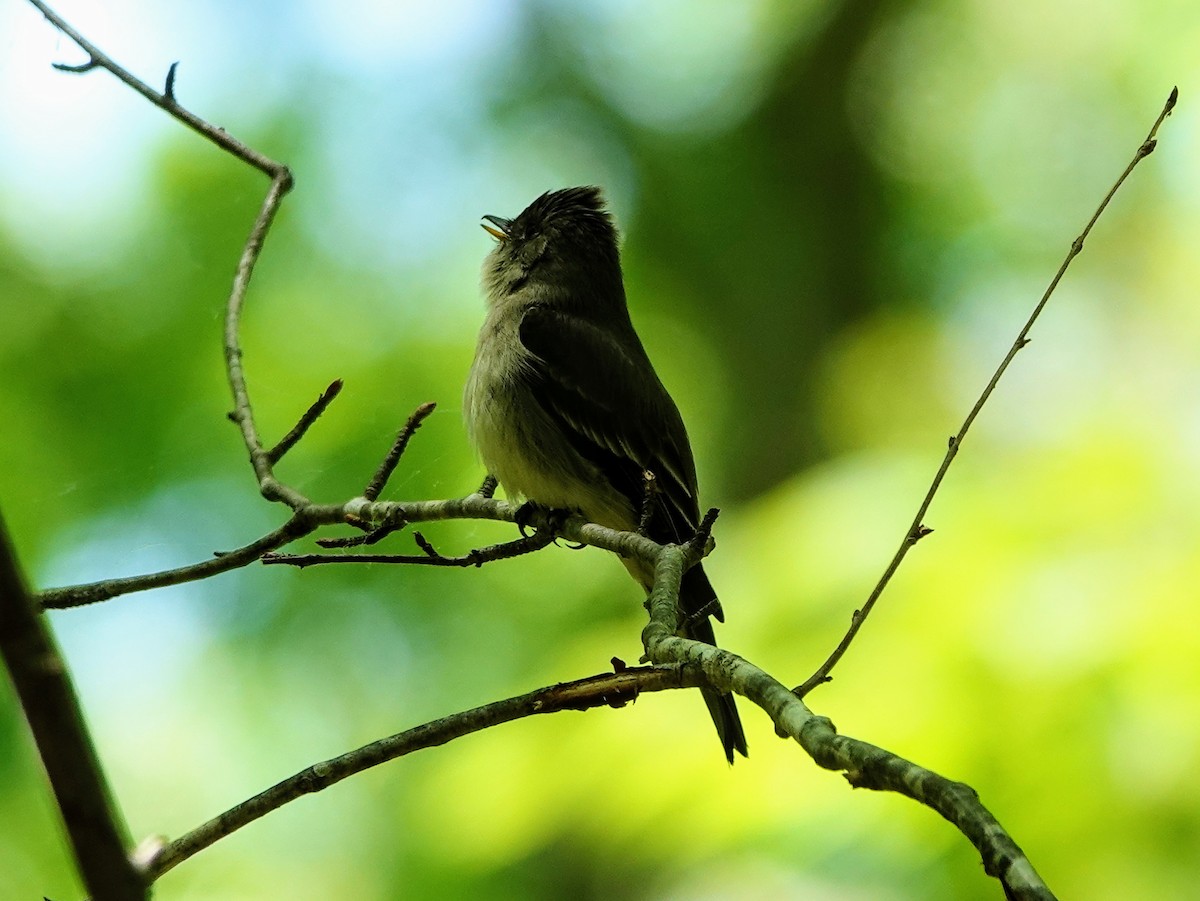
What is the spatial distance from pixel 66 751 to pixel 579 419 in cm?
332

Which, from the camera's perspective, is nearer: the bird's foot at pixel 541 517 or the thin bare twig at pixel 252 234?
the thin bare twig at pixel 252 234

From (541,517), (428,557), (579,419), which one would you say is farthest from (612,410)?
(428,557)

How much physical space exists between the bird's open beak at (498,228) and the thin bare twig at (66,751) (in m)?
4.42

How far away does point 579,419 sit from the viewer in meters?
4.37

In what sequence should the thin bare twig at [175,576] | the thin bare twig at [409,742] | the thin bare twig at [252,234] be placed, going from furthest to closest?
the thin bare twig at [252,234] → the thin bare twig at [175,576] → the thin bare twig at [409,742]

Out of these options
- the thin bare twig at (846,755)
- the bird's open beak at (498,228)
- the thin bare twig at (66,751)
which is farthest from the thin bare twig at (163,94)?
the thin bare twig at (66,751)

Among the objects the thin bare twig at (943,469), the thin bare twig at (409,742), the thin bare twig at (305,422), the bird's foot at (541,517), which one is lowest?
the thin bare twig at (409,742)

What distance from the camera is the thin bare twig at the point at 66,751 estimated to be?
3.49ft

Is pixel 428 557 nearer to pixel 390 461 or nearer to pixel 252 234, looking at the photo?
pixel 390 461

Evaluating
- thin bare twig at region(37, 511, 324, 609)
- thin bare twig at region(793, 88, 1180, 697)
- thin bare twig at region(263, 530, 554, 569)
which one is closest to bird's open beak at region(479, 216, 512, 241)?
thin bare twig at region(263, 530, 554, 569)

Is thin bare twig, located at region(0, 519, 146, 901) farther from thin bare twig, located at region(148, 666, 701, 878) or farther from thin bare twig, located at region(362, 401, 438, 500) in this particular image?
thin bare twig, located at region(362, 401, 438, 500)

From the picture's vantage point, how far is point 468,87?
9.81m

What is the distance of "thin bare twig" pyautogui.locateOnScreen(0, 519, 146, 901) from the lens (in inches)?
41.8

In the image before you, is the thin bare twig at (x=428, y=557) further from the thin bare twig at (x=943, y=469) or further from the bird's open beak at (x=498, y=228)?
the bird's open beak at (x=498, y=228)
